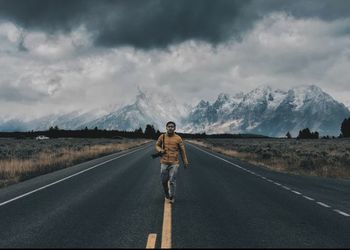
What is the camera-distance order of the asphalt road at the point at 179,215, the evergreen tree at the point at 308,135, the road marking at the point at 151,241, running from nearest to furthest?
the road marking at the point at 151,241 → the asphalt road at the point at 179,215 → the evergreen tree at the point at 308,135

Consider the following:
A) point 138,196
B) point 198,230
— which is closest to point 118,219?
point 198,230

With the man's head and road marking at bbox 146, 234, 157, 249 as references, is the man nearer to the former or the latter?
the man's head

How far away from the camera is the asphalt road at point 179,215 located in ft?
22.4

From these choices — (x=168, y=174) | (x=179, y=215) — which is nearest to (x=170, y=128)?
(x=168, y=174)

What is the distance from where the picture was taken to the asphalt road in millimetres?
6836

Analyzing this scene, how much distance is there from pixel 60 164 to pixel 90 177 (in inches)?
300

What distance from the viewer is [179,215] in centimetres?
893

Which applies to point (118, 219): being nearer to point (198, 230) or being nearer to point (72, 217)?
point (72, 217)

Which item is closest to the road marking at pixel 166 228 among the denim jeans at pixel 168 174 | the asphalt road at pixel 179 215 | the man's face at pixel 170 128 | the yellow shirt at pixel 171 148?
the asphalt road at pixel 179 215

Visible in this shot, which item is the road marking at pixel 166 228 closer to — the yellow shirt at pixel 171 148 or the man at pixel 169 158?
the man at pixel 169 158

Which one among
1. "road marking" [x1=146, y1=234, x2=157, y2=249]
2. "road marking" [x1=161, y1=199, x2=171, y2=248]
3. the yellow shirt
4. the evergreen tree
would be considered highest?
the evergreen tree

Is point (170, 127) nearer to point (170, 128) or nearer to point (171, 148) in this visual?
point (170, 128)

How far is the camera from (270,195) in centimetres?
1235

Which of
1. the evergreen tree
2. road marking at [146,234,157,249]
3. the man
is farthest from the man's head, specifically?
the evergreen tree
